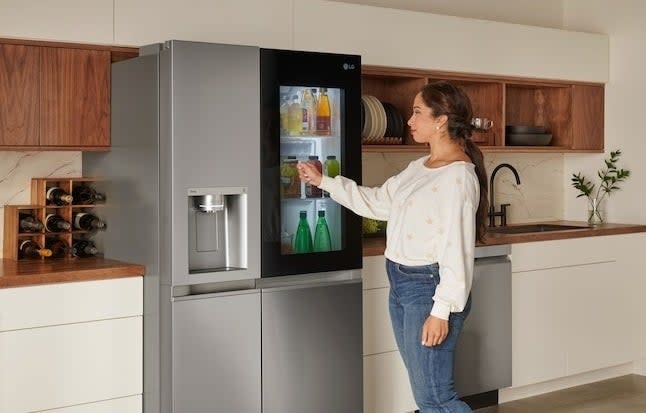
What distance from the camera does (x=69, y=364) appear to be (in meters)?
3.53

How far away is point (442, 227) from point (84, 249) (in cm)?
163

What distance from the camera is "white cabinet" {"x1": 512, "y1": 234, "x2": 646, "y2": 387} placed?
16.5ft

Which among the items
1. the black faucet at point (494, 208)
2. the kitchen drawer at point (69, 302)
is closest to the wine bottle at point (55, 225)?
the kitchen drawer at point (69, 302)

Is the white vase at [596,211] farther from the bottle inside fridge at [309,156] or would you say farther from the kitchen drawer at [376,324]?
the bottle inside fridge at [309,156]

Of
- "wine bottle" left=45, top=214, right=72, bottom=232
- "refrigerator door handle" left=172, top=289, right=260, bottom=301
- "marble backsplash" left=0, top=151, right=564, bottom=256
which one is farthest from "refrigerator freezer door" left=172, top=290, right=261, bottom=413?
"marble backsplash" left=0, top=151, right=564, bottom=256

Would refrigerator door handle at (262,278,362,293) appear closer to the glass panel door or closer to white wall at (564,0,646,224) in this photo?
the glass panel door

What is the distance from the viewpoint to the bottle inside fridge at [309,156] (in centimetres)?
386

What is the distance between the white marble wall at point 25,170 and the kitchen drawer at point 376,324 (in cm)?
142

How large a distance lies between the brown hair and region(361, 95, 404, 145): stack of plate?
1299 millimetres

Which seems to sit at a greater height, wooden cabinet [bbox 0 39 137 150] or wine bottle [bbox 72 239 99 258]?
wooden cabinet [bbox 0 39 137 150]

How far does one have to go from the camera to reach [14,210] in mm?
3979

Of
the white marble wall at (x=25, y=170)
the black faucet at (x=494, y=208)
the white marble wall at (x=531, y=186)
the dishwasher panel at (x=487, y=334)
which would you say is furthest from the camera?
the white marble wall at (x=531, y=186)

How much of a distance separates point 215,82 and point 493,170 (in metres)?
2.49

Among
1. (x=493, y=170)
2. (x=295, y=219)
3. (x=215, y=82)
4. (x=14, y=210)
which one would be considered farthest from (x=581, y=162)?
(x=14, y=210)
